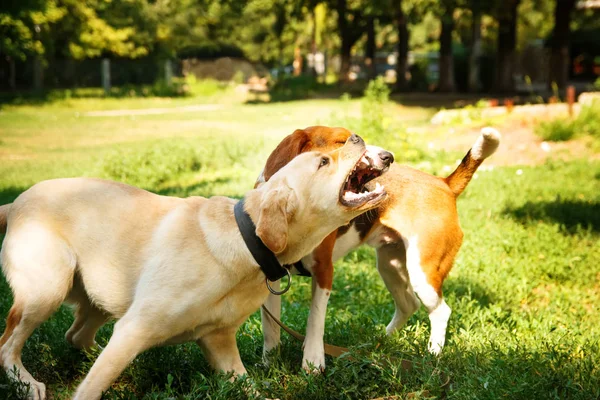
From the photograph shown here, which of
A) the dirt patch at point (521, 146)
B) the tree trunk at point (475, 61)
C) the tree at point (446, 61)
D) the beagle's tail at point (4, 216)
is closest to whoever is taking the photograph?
the beagle's tail at point (4, 216)

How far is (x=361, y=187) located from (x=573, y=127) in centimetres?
1161

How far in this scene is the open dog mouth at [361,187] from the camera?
3.65 meters

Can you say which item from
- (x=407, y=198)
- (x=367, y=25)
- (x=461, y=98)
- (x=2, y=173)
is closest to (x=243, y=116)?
(x=461, y=98)

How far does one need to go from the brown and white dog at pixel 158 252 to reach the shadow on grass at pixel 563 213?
16.4 feet

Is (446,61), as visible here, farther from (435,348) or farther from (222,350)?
(222,350)

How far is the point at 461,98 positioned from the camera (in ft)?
99.8

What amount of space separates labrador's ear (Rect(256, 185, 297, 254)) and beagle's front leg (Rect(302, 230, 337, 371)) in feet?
2.93

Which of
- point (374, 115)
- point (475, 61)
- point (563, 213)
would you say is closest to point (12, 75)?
point (374, 115)

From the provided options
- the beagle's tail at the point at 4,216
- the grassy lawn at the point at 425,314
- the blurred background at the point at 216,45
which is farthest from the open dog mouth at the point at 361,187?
the blurred background at the point at 216,45

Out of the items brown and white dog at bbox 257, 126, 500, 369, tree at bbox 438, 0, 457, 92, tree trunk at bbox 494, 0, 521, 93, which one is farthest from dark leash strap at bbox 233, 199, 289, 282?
tree at bbox 438, 0, 457, 92

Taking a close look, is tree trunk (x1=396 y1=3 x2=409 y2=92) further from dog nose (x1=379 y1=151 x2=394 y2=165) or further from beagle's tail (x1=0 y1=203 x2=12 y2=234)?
beagle's tail (x1=0 y1=203 x2=12 y2=234)

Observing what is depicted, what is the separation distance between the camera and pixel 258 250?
3529 millimetres

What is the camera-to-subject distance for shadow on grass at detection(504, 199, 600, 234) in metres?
8.18

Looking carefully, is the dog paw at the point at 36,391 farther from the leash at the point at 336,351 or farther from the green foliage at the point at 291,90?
the green foliage at the point at 291,90
